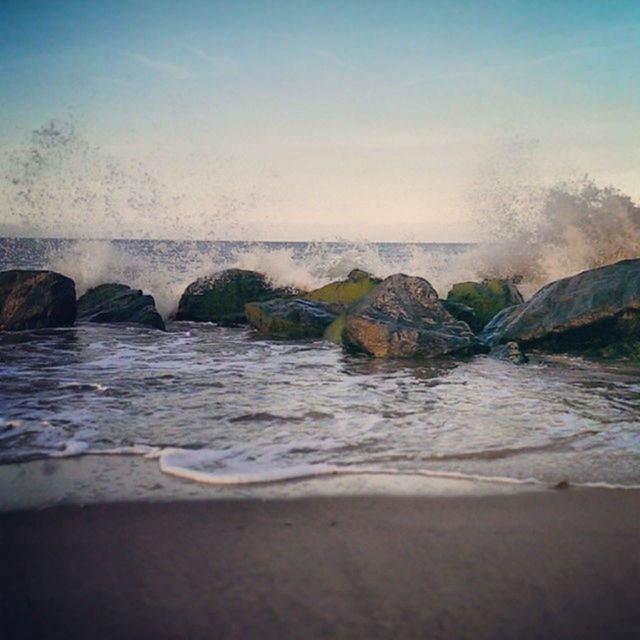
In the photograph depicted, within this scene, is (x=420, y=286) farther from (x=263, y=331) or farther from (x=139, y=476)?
(x=139, y=476)

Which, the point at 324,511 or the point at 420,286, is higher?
the point at 420,286

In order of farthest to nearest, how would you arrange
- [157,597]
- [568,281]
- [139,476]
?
[568,281] < [139,476] < [157,597]

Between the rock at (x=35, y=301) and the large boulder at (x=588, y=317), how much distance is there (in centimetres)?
671

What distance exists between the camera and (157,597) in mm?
1856

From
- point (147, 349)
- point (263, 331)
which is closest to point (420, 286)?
point (263, 331)

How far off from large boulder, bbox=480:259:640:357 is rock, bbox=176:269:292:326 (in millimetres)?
5618

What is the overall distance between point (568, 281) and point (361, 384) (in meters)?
3.67

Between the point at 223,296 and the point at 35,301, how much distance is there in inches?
136

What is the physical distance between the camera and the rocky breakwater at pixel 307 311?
9.38 meters

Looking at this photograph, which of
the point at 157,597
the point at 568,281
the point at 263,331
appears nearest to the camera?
the point at 157,597

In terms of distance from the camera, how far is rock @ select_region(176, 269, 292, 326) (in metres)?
12.1

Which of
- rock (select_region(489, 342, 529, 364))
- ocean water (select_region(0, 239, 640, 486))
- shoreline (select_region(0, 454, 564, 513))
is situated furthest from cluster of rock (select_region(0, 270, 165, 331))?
shoreline (select_region(0, 454, 564, 513))

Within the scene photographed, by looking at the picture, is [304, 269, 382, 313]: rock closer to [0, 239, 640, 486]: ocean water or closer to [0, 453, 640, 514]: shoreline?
[0, 239, 640, 486]: ocean water

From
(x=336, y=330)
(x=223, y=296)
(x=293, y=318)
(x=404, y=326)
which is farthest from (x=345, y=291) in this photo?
(x=404, y=326)
